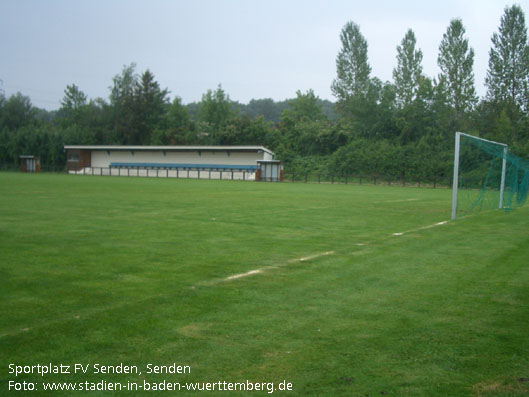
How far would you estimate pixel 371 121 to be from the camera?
67125 mm

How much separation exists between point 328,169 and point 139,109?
41048 mm

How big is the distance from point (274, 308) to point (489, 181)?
22205mm

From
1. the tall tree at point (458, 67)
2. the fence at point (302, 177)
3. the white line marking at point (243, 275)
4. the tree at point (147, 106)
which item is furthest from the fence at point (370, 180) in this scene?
the white line marking at point (243, 275)

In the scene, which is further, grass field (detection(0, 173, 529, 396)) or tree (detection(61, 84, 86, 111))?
tree (detection(61, 84, 86, 111))

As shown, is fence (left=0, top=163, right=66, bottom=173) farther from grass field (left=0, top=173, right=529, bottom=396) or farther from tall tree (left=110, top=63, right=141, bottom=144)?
grass field (left=0, top=173, right=529, bottom=396)

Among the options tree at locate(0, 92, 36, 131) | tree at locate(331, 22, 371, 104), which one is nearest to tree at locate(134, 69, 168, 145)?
tree at locate(0, 92, 36, 131)

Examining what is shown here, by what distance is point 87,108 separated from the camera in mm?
94375

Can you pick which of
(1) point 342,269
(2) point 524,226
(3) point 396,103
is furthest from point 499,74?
(1) point 342,269

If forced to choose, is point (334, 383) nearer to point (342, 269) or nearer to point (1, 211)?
point (342, 269)

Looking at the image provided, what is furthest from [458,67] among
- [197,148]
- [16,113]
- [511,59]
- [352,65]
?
[16,113]

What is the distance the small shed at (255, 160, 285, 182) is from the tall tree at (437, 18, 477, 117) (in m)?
25.0

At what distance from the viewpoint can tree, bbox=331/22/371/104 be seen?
72688 millimetres

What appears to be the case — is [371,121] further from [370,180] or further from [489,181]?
[489,181]

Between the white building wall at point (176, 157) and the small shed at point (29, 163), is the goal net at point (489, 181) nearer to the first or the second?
the white building wall at point (176, 157)
